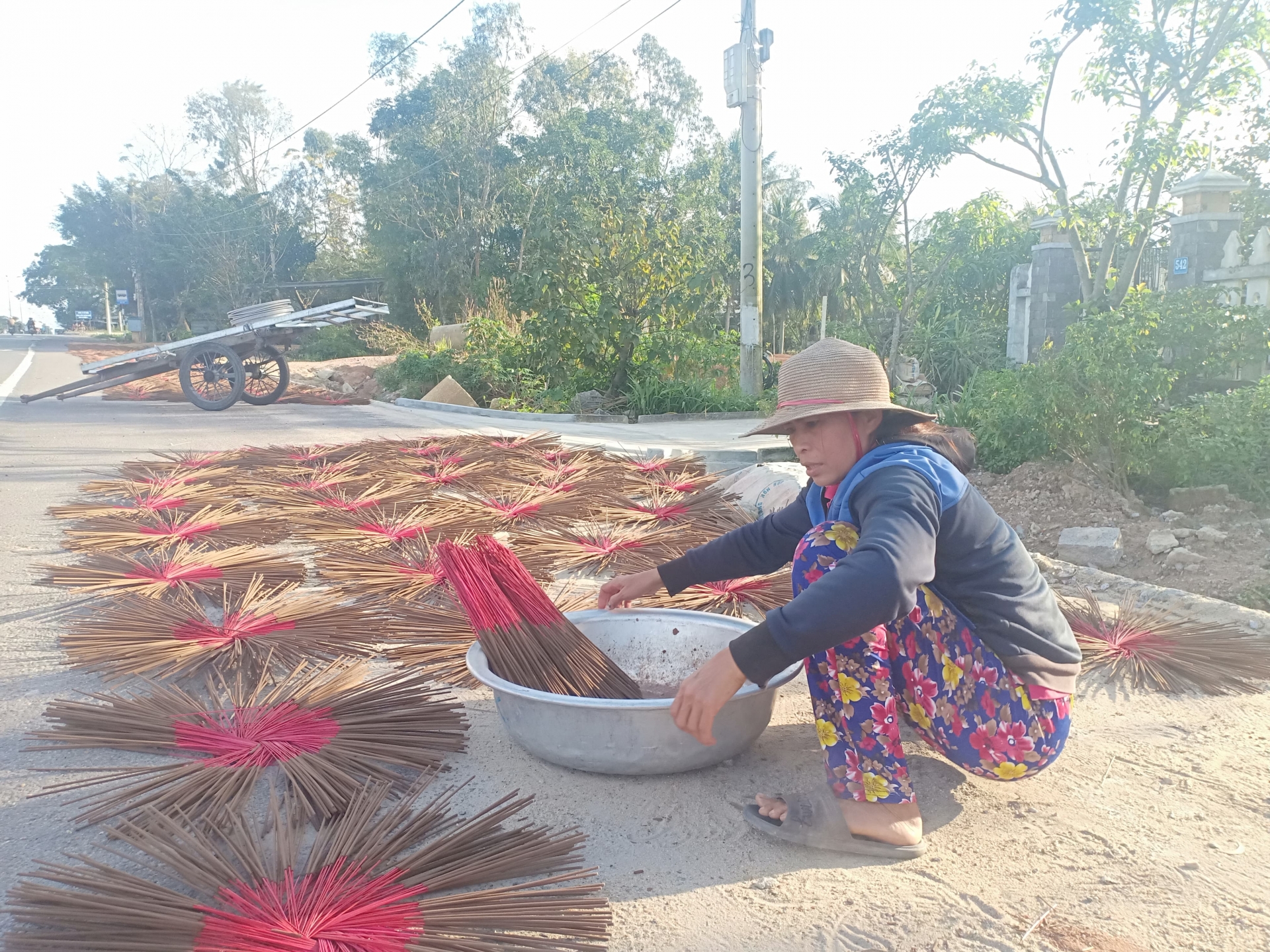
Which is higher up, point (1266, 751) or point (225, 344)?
point (225, 344)

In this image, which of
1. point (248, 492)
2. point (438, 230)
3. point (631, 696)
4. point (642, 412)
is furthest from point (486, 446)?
point (438, 230)

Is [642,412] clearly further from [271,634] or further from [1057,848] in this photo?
[1057,848]

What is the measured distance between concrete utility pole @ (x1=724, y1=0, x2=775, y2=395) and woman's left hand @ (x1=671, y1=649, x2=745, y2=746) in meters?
7.52

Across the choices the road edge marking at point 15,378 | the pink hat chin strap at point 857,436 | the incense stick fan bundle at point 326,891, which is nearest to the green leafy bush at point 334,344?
the road edge marking at point 15,378

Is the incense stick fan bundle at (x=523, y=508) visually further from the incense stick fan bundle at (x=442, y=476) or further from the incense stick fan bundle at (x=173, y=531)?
the incense stick fan bundle at (x=173, y=531)

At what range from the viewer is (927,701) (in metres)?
1.56

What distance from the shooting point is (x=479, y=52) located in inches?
945

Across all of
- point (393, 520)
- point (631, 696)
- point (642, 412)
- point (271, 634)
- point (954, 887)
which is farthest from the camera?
point (642, 412)

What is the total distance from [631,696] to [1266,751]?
1.35 metres

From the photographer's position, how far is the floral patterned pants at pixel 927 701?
1469 mm

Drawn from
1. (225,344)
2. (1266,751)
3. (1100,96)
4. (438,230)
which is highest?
(438,230)

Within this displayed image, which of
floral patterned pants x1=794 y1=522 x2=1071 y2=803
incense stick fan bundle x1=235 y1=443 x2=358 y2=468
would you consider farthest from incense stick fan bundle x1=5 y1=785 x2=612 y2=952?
incense stick fan bundle x1=235 y1=443 x2=358 y2=468

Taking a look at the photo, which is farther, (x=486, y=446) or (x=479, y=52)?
(x=479, y=52)

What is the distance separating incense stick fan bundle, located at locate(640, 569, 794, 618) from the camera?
9.12 feet
